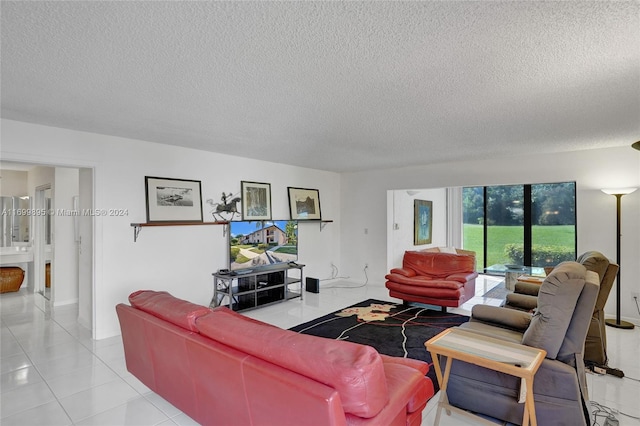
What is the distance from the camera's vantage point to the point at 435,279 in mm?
5227

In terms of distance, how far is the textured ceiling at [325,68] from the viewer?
1.56 metres

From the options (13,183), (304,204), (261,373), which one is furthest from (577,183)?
(13,183)

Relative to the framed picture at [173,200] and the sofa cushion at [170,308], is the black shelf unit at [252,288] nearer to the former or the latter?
the framed picture at [173,200]

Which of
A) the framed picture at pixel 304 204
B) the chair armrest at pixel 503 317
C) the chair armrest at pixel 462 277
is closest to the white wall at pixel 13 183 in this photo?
the framed picture at pixel 304 204

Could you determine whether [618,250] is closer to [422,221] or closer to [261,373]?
[422,221]

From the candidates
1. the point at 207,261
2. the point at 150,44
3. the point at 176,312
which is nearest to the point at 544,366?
the point at 176,312

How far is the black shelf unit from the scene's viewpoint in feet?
15.4

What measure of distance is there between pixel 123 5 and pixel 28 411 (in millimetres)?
2782

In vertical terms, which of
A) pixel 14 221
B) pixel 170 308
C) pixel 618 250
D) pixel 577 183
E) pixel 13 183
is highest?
pixel 13 183

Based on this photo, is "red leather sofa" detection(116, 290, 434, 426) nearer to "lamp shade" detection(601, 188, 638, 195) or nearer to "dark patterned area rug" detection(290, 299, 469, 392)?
"dark patterned area rug" detection(290, 299, 469, 392)

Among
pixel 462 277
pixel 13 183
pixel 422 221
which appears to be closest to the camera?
pixel 462 277

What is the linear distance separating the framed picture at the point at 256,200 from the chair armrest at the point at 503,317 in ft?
11.8

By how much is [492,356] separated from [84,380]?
3174mm

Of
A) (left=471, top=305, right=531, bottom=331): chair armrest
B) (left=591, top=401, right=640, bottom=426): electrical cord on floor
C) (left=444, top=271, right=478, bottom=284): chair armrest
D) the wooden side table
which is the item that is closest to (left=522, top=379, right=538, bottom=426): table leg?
the wooden side table
